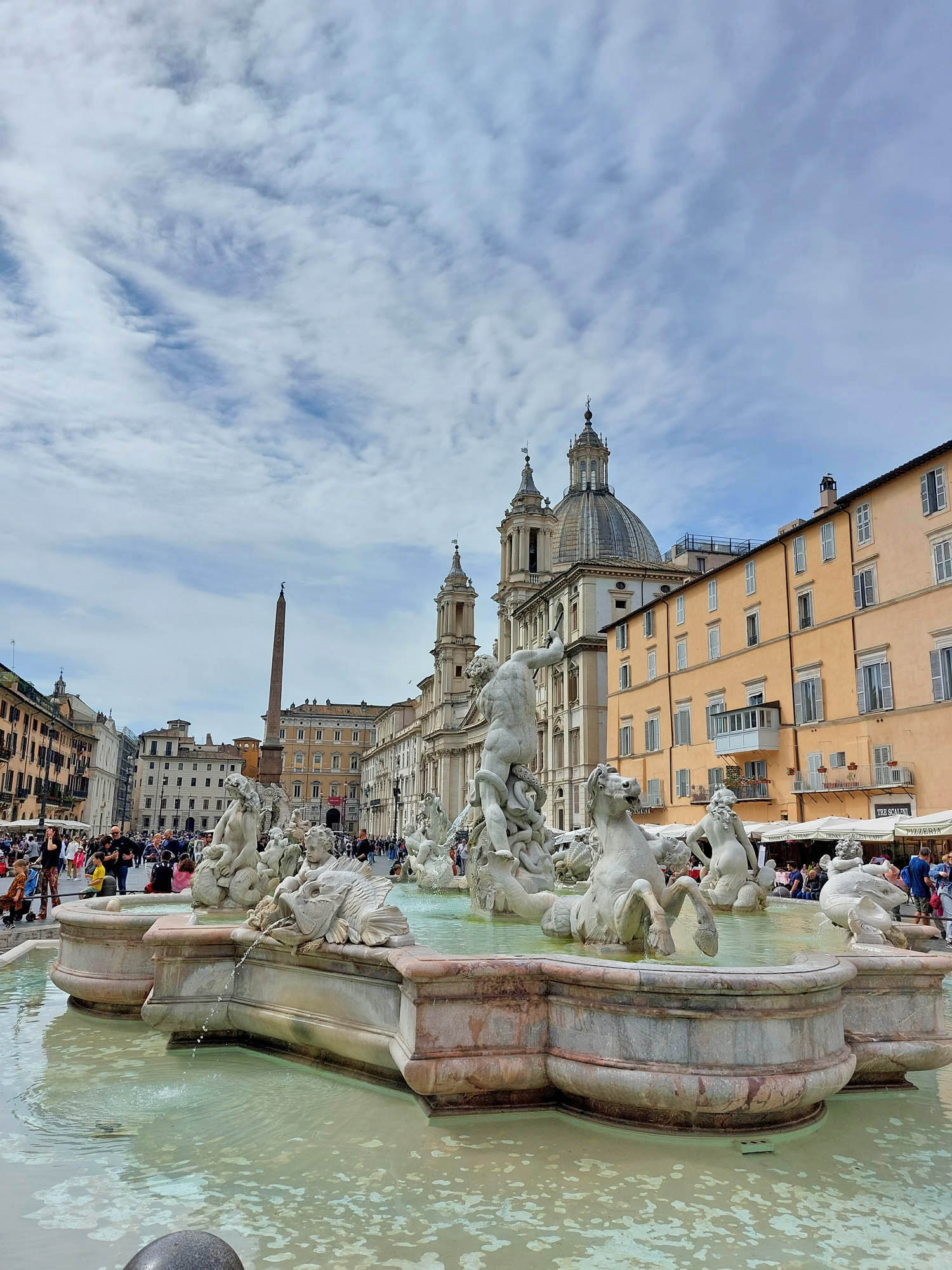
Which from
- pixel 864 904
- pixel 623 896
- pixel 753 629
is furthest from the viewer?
pixel 753 629

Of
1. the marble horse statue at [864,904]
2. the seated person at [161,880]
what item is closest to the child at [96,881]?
the seated person at [161,880]

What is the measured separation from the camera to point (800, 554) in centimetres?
3150

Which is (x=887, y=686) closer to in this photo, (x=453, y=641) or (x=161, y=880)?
(x=161, y=880)

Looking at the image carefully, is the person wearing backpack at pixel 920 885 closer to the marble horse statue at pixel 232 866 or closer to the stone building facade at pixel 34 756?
the marble horse statue at pixel 232 866

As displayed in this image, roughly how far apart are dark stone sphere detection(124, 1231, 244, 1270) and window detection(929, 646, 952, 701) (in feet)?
84.9

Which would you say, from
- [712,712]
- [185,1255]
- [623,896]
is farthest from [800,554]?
[185,1255]

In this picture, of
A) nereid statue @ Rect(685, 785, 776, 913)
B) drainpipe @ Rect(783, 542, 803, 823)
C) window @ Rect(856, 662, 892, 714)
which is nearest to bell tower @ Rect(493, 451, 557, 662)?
drainpipe @ Rect(783, 542, 803, 823)

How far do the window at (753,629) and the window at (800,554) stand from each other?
2.67 meters

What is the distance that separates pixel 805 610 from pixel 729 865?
23788 millimetres

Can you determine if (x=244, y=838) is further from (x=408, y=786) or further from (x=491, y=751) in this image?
(x=408, y=786)

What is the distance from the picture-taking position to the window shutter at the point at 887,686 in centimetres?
2650

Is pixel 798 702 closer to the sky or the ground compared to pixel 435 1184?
closer to the sky

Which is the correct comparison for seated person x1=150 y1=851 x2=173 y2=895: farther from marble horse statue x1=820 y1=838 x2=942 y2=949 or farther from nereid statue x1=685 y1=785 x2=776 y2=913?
marble horse statue x1=820 y1=838 x2=942 y2=949

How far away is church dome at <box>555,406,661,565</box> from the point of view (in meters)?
64.9
